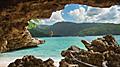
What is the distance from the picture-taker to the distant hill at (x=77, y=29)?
14661 millimetres

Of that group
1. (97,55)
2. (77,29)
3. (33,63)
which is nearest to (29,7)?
(33,63)

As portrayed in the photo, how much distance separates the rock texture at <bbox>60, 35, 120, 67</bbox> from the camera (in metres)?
9.09

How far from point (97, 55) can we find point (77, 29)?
19.4 ft

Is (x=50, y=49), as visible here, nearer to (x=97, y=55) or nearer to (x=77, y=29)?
(x=77, y=29)

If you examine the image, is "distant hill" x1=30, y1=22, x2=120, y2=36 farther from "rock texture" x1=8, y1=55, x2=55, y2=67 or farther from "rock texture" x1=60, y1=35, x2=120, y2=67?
"rock texture" x1=8, y1=55, x2=55, y2=67

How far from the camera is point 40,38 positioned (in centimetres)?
1706

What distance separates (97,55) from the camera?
936cm

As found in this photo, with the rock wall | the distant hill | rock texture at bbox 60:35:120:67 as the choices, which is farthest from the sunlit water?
the rock wall

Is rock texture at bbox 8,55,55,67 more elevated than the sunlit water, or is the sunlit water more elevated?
rock texture at bbox 8,55,55,67

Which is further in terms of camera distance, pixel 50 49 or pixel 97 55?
pixel 50 49

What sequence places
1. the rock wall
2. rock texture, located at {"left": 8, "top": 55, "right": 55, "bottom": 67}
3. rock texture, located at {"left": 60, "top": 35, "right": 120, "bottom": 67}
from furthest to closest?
rock texture, located at {"left": 60, "top": 35, "right": 120, "bottom": 67} → rock texture, located at {"left": 8, "top": 55, "right": 55, "bottom": 67} → the rock wall

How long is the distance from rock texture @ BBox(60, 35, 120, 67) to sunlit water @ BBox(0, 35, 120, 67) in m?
3.06

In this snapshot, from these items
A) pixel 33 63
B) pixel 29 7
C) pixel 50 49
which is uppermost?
pixel 29 7

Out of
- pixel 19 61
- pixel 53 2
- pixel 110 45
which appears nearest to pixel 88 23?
pixel 110 45
